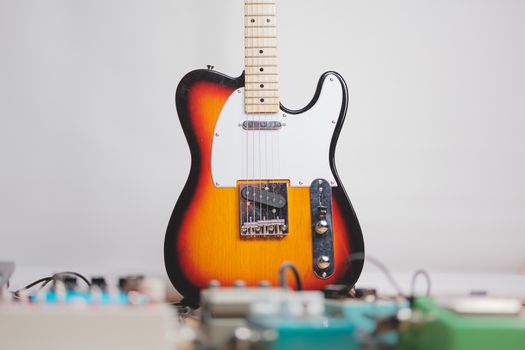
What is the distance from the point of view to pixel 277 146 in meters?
1.53

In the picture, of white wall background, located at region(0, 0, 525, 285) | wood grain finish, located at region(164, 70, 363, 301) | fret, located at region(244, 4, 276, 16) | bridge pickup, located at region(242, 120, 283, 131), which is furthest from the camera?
white wall background, located at region(0, 0, 525, 285)

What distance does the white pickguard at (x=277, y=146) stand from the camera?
151cm

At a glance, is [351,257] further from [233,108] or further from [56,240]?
[56,240]

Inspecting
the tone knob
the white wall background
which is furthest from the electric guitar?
the white wall background

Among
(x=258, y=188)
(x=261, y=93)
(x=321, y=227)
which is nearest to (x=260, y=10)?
(x=261, y=93)

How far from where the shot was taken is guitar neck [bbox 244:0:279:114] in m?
1.55

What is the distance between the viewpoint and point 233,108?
5.07 feet

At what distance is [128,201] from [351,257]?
2.75ft

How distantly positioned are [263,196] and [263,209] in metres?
0.03

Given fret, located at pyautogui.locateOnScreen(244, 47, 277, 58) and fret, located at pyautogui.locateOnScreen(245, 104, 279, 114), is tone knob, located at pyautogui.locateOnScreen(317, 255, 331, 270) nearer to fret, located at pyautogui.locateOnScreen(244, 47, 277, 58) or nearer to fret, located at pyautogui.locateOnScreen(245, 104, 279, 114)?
fret, located at pyautogui.locateOnScreen(245, 104, 279, 114)

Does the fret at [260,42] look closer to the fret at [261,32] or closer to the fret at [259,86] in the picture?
the fret at [261,32]

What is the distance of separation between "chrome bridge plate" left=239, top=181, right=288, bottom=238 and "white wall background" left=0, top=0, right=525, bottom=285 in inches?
21.5

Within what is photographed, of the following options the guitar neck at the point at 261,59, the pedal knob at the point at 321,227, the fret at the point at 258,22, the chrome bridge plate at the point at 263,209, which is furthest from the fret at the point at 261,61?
the pedal knob at the point at 321,227

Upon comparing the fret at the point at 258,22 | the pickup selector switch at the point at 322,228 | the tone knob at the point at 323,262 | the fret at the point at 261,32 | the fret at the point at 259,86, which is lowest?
the tone knob at the point at 323,262
